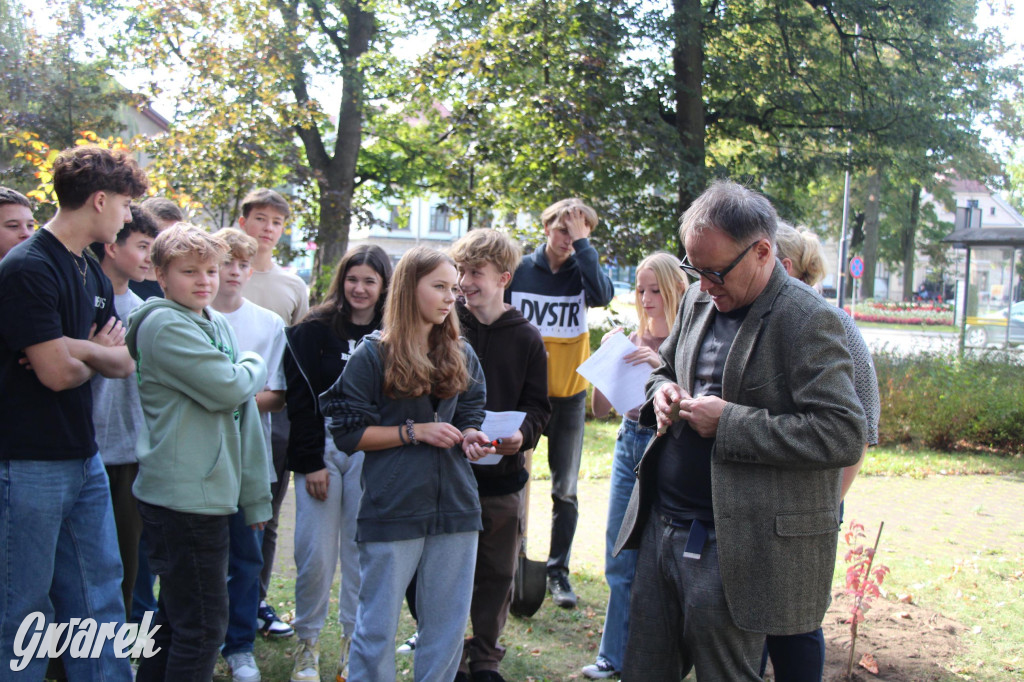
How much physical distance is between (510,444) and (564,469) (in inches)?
60.1

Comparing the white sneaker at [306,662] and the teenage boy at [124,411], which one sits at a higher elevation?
the teenage boy at [124,411]

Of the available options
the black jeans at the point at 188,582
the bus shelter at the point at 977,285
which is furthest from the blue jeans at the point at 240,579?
the bus shelter at the point at 977,285

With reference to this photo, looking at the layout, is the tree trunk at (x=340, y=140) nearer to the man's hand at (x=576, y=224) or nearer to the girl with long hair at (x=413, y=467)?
the man's hand at (x=576, y=224)

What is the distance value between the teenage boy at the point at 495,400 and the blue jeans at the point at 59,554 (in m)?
1.50

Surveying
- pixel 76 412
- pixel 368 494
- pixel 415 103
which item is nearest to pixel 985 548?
pixel 368 494

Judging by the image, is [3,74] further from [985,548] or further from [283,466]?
[985,548]

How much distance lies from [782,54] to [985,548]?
Answer: 993cm

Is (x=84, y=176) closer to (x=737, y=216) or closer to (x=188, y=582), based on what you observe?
(x=188, y=582)

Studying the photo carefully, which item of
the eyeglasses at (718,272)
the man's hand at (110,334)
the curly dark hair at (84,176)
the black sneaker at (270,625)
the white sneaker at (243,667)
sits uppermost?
the curly dark hair at (84,176)

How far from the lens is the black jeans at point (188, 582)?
3.07 metres

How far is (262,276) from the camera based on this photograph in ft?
15.7

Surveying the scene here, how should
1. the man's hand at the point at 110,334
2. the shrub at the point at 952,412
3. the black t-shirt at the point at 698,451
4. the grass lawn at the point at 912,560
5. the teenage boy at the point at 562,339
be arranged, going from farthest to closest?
1. the shrub at the point at 952,412
2. the teenage boy at the point at 562,339
3. the grass lawn at the point at 912,560
4. the man's hand at the point at 110,334
5. the black t-shirt at the point at 698,451

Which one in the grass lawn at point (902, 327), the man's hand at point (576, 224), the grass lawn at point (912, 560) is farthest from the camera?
the grass lawn at point (902, 327)

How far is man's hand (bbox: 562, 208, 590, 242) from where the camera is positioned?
495 cm
